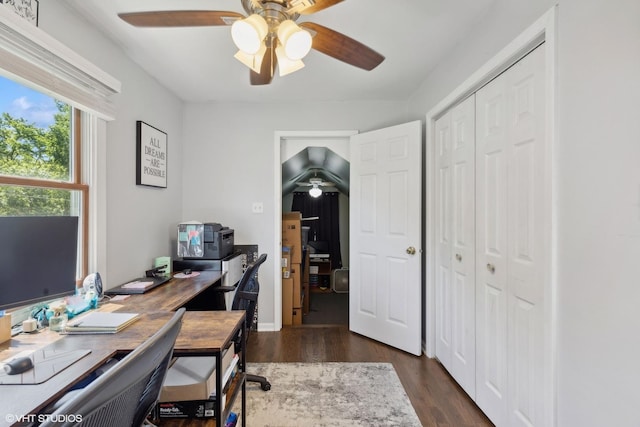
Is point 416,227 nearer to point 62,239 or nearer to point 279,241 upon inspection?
point 279,241

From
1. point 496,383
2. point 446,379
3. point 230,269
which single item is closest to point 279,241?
point 230,269

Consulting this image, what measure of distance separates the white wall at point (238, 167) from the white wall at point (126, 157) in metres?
0.30

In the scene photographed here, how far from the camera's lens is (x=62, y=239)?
1.24 metres

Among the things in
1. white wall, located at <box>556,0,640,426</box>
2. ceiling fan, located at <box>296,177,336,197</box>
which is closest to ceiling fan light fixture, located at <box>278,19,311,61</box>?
white wall, located at <box>556,0,640,426</box>

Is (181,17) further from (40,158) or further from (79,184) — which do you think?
(79,184)

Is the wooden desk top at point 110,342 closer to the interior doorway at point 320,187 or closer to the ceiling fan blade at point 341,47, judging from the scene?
the ceiling fan blade at point 341,47

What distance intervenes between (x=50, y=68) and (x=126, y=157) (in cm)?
74

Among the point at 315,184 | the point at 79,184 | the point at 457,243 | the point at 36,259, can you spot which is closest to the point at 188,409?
the point at 36,259

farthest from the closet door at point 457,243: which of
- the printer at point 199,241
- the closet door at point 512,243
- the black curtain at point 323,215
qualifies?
the black curtain at point 323,215

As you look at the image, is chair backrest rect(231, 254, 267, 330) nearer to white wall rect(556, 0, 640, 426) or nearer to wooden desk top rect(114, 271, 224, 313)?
wooden desk top rect(114, 271, 224, 313)

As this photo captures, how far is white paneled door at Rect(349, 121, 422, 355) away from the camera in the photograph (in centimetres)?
251

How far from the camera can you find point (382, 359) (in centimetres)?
244

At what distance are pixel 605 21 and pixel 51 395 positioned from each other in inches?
79.9

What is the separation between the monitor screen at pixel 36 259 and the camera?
1.06m
